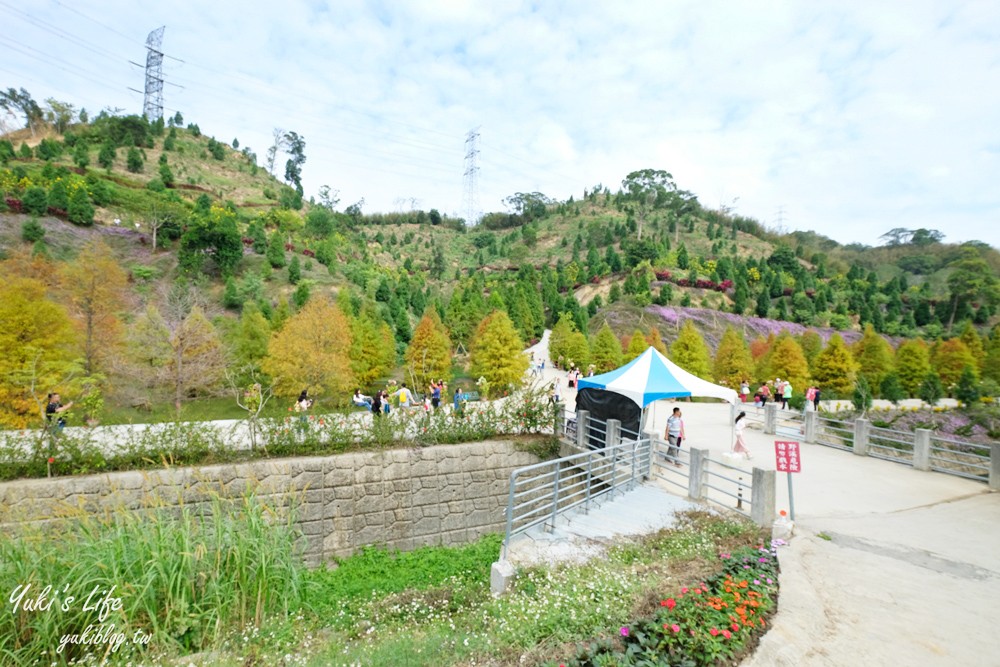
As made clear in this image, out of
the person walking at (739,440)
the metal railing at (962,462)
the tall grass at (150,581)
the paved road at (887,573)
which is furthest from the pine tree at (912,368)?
the tall grass at (150,581)

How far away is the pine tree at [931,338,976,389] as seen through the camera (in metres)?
26.2

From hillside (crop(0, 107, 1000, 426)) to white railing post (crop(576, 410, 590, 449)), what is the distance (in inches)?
592

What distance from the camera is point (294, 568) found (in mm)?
4566

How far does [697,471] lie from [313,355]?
16083 mm

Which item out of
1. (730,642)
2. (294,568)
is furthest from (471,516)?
(730,642)

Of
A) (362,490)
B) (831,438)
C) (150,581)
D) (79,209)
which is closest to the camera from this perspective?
(150,581)

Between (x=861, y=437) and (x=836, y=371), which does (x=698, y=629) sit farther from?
(x=836, y=371)

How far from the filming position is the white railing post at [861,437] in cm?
1077

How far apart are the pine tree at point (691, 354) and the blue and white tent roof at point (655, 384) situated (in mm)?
15795

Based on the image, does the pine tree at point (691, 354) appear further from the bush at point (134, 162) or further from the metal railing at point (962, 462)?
the bush at point (134, 162)

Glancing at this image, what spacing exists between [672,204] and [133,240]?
264 ft

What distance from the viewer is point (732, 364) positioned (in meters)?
25.1

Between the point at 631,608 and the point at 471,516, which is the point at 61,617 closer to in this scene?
the point at 631,608

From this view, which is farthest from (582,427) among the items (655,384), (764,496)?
(764,496)
